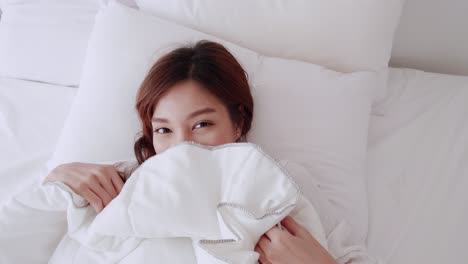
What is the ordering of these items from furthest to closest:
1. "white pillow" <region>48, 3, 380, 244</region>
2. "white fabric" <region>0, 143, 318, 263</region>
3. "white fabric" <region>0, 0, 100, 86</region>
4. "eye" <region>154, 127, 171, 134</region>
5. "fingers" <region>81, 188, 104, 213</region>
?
"white fabric" <region>0, 0, 100, 86</region> < "white pillow" <region>48, 3, 380, 244</region> < "eye" <region>154, 127, 171, 134</region> < "fingers" <region>81, 188, 104, 213</region> < "white fabric" <region>0, 143, 318, 263</region>

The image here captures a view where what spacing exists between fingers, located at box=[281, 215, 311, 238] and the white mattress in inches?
13.3

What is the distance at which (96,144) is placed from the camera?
118 centimetres

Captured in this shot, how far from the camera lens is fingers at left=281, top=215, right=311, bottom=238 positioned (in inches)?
33.5

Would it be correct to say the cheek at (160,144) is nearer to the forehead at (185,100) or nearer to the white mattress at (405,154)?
the forehead at (185,100)

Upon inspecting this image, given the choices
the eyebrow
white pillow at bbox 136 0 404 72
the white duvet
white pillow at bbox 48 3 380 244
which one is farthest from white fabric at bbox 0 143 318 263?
white pillow at bbox 136 0 404 72

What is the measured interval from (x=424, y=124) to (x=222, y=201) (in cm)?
88

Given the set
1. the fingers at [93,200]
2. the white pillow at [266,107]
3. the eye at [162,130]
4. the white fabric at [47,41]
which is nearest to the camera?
the fingers at [93,200]

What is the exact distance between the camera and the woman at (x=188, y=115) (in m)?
0.92

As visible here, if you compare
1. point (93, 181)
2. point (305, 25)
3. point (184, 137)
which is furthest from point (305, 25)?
point (93, 181)

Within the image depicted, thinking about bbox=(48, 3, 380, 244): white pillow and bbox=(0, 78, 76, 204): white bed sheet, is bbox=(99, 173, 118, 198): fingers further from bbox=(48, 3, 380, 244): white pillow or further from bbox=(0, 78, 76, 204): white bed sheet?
bbox=(0, 78, 76, 204): white bed sheet

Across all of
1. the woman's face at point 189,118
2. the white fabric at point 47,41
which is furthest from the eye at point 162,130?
the white fabric at point 47,41

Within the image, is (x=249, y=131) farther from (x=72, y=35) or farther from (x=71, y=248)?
(x=72, y=35)

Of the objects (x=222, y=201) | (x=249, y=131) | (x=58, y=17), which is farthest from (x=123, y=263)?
(x=58, y=17)

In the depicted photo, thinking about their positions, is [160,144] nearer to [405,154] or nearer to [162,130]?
[162,130]
